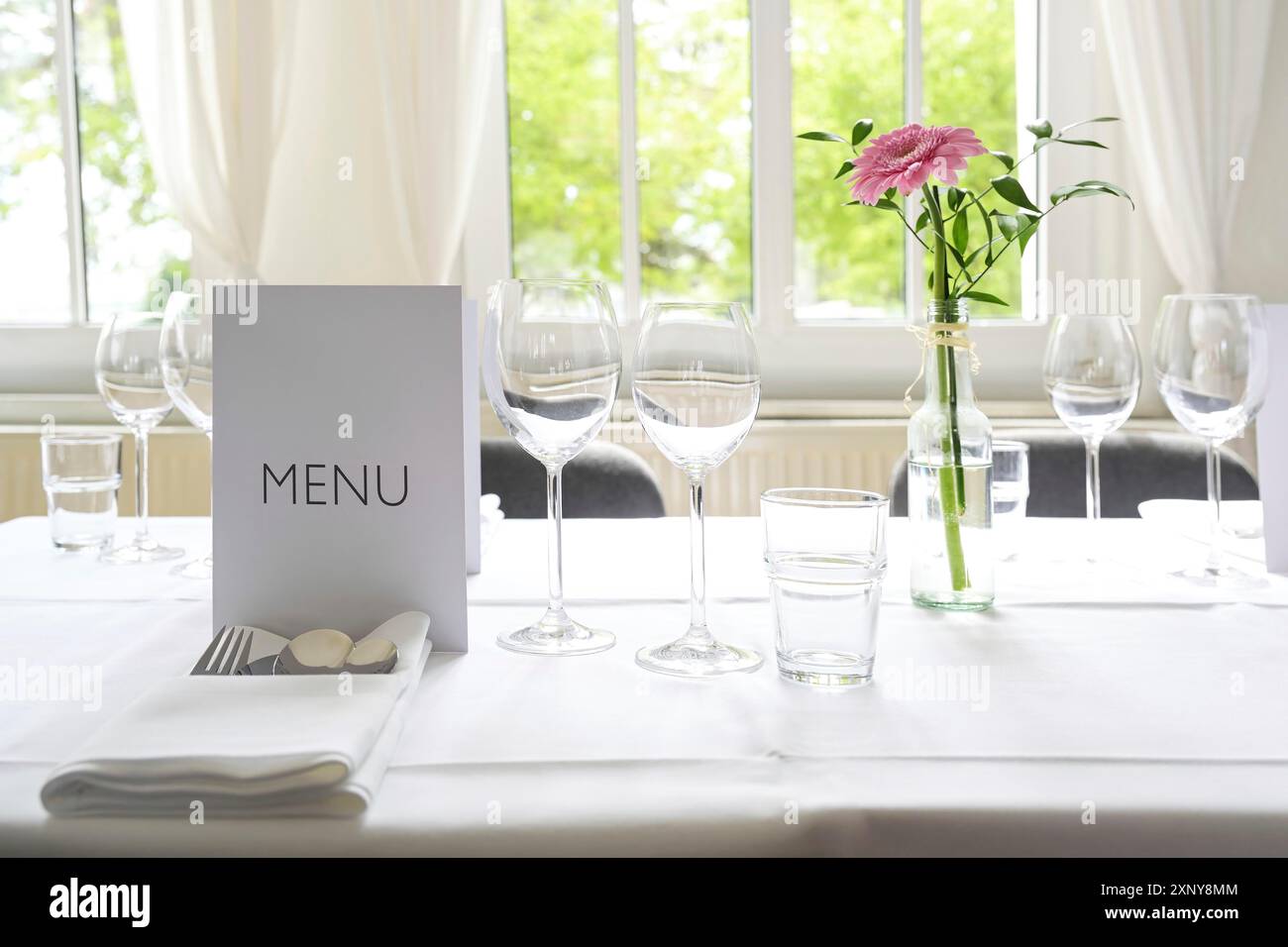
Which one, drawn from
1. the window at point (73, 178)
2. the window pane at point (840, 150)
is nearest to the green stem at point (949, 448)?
the window pane at point (840, 150)

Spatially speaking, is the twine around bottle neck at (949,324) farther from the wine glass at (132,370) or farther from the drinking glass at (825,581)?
→ the wine glass at (132,370)

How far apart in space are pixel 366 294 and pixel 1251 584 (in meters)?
0.73

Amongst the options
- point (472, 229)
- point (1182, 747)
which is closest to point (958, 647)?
point (1182, 747)

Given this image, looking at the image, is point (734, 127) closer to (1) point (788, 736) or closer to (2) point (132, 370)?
(2) point (132, 370)

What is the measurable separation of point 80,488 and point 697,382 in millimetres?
757

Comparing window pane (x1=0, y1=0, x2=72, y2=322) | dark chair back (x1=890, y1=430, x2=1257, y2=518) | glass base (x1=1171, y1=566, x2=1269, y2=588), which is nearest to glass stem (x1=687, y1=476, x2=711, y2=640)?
glass base (x1=1171, y1=566, x2=1269, y2=588)

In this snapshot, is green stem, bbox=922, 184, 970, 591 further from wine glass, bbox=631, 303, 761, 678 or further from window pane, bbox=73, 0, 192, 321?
window pane, bbox=73, 0, 192, 321

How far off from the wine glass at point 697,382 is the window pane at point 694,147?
7.06 ft

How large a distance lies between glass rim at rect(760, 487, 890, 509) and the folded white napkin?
254 mm

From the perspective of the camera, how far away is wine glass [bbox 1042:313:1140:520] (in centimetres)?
104

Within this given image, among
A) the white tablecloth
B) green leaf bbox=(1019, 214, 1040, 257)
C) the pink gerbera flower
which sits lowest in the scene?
the white tablecloth

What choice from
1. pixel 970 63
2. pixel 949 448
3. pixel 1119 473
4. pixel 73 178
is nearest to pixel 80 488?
pixel 949 448

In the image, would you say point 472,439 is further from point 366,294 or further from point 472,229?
point 472,229
